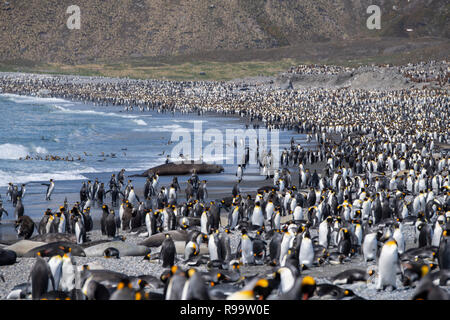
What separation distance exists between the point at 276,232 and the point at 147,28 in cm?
14927

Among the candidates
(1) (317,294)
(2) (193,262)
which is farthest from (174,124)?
(1) (317,294)

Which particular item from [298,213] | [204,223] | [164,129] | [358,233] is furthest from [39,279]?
[164,129]

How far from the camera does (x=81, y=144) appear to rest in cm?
3753

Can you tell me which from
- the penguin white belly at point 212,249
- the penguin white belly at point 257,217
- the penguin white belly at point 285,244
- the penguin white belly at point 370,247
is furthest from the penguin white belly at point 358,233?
the penguin white belly at point 212,249

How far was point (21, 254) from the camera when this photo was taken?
12.8 meters

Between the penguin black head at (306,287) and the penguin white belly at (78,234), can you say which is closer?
the penguin black head at (306,287)

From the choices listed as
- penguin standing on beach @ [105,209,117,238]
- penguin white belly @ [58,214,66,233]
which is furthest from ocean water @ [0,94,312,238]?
penguin standing on beach @ [105,209,117,238]

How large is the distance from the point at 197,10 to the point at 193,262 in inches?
5960

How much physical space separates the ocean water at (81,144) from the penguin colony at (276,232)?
245 centimetres

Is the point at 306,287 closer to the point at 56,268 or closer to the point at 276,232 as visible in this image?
the point at 56,268

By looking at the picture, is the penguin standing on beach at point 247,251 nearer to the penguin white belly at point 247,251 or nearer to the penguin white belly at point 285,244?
the penguin white belly at point 247,251

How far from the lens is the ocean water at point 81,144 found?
77.4 ft

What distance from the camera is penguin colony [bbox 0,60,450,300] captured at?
28.2 ft
